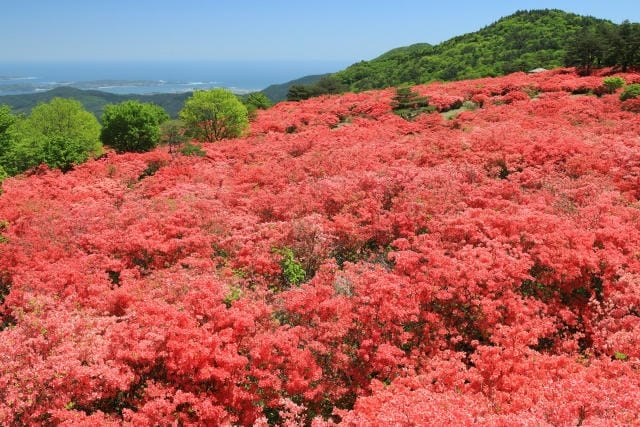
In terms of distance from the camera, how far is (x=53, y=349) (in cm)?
897

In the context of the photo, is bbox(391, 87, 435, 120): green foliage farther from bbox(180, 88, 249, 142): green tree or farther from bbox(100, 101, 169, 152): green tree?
bbox(100, 101, 169, 152): green tree

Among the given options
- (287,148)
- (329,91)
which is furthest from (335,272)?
(329,91)

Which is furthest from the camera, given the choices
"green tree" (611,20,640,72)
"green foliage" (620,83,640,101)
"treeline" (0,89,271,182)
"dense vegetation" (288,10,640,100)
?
"dense vegetation" (288,10,640,100)

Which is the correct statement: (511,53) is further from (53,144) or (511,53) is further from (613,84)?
(53,144)

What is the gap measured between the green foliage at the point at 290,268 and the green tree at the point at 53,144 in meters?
23.3

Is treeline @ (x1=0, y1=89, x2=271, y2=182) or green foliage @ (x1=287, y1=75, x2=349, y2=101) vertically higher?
green foliage @ (x1=287, y1=75, x2=349, y2=101)

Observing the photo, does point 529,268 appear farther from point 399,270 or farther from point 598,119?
point 598,119

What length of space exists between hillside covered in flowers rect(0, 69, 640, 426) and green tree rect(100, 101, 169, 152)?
668 inches

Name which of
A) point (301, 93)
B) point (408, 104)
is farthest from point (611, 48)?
point (301, 93)

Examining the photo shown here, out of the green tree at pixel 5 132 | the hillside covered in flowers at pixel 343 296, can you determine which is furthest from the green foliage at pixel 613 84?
the green tree at pixel 5 132

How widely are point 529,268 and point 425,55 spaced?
413 ft

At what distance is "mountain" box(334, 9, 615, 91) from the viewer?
93.8 metres

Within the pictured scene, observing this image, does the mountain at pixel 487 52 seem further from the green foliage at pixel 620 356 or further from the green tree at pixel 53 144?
the green foliage at pixel 620 356

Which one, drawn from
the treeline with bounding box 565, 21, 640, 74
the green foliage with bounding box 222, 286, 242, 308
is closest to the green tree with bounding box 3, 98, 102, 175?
the green foliage with bounding box 222, 286, 242, 308
